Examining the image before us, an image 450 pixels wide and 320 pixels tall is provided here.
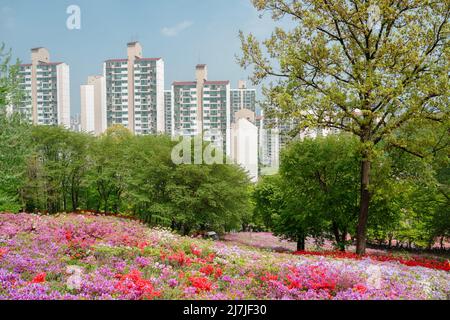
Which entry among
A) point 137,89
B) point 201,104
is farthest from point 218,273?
point 201,104

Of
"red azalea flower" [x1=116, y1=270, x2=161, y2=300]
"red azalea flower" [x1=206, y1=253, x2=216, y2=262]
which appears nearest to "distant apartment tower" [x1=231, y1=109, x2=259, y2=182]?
"red azalea flower" [x1=206, y1=253, x2=216, y2=262]

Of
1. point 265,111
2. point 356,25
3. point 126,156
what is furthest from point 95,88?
point 356,25

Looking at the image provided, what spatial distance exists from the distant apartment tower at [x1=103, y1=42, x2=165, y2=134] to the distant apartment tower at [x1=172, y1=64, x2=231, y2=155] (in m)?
4.36

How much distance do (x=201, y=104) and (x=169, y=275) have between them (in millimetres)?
56662

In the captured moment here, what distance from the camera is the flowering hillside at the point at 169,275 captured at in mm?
6465

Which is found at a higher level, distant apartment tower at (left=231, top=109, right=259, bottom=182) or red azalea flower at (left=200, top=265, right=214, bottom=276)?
distant apartment tower at (left=231, top=109, right=259, bottom=182)

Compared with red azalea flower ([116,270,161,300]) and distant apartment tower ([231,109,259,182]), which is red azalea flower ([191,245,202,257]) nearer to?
red azalea flower ([116,270,161,300])

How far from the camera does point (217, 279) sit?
7.74m

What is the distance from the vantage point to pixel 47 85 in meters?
38.5

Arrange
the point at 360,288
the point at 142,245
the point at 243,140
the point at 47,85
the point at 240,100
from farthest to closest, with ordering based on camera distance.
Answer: the point at 240,100 < the point at 243,140 < the point at 47,85 < the point at 142,245 < the point at 360,288

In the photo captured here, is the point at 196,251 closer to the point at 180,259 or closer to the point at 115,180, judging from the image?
the point at 180,259

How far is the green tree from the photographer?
13.8m

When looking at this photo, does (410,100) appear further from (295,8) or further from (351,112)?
(295,8)

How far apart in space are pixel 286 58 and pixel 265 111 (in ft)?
7.82
